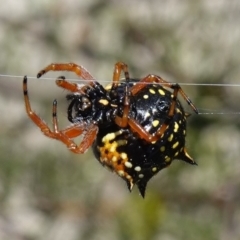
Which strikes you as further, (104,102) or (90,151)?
(90,151)

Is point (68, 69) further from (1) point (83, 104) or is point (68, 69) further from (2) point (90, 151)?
(2) point (90, 151)

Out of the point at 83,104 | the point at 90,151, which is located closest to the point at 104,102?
the point at 83,104

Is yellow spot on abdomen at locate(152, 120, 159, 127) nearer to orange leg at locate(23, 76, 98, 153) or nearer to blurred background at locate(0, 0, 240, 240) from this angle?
orange leg at locate(23, 76, 98, 153)

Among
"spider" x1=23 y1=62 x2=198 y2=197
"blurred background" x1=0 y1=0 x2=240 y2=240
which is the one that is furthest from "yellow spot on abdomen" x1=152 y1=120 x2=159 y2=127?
"blurred background" x1=0 y1=0 x2=240 y2=240

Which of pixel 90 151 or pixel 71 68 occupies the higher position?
pixel 71 68

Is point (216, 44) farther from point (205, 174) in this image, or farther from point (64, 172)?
point (64, 172)

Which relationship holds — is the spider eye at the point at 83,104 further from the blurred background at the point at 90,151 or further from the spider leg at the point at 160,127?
the blurred background at the point at 90,151

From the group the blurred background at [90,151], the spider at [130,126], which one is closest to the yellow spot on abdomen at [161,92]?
the spider at [130,126]
